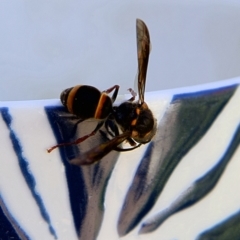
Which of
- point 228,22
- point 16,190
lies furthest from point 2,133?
point 228,22

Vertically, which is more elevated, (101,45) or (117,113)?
(117,113)

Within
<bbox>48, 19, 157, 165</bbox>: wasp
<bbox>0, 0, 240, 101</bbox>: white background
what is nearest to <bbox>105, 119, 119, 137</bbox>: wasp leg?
<bbox>48, 19, 157, 165</bbox>: wasp

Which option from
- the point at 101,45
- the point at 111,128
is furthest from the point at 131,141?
the point at 101,45

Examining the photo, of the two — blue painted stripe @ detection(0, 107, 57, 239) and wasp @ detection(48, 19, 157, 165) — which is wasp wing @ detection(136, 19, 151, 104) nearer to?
wasp @ detection(48, 19, 157, 165)

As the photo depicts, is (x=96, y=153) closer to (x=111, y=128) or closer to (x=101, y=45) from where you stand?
(x=111, y=128)

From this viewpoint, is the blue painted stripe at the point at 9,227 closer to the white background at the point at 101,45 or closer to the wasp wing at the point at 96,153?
the wasp wing at the point at 96,153

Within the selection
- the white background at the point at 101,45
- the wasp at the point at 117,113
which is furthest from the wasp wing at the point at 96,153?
the white background at the point at 101,45

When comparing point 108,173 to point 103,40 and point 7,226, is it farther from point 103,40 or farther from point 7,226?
point 103,40
